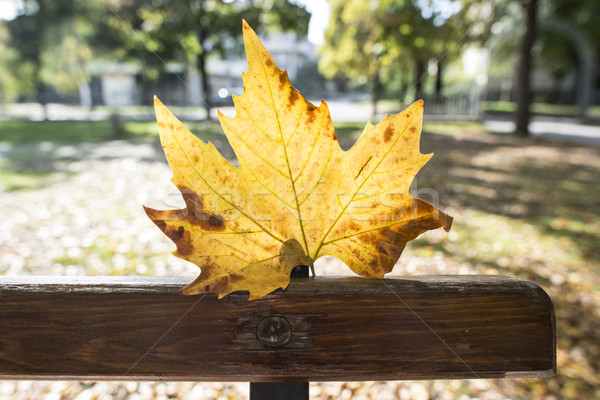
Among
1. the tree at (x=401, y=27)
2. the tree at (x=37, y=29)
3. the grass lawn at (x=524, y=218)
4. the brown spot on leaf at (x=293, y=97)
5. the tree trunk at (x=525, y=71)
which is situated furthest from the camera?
the tree at (x=37, y=29)

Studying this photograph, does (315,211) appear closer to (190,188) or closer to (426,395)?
(190,188)

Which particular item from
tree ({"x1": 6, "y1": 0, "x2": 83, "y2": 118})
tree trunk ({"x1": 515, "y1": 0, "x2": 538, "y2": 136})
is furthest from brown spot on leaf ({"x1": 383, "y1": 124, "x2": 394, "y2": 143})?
tree ({"x1": 6, "y1": 0, "x2": 83, "y2": 118})

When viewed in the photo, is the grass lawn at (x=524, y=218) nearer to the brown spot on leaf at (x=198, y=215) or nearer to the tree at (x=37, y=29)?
the brown spot on leaf at (x=198, y=215)

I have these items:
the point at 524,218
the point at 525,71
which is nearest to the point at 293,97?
the point at 524,218

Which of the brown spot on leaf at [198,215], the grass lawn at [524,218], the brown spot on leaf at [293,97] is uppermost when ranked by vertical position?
the brown spot on leaf at [293,97]

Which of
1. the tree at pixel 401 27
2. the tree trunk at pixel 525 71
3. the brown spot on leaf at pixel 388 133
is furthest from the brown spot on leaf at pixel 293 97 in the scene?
the tree trunk at pixel 525 71

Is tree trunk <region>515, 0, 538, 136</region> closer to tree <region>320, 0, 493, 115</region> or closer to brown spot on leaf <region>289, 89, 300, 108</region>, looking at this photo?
tree <region>320, 0, 493, 115</region>

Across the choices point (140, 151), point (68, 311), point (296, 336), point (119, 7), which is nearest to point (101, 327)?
point (68, 311)
